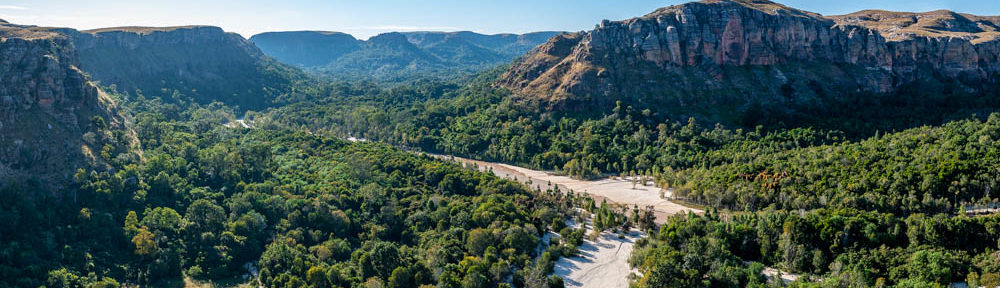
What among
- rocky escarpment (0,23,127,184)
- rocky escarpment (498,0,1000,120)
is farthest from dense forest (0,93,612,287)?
rocky escarpment (498,0,1000,120)

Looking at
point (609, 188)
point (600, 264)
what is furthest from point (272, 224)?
point (609, 188)

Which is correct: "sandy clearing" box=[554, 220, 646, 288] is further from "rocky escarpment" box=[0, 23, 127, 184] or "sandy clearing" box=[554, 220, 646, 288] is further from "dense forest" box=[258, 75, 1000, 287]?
"rocky escarpment" box=[0, 23, 127, 184]

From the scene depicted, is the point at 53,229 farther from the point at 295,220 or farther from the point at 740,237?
the point at 740,237

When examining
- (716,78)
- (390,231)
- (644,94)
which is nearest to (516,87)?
(644,94)

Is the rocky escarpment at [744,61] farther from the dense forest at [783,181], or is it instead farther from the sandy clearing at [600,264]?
the sandy clearing at [600,264]

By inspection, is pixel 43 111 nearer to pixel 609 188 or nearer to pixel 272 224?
pixel 272 224
